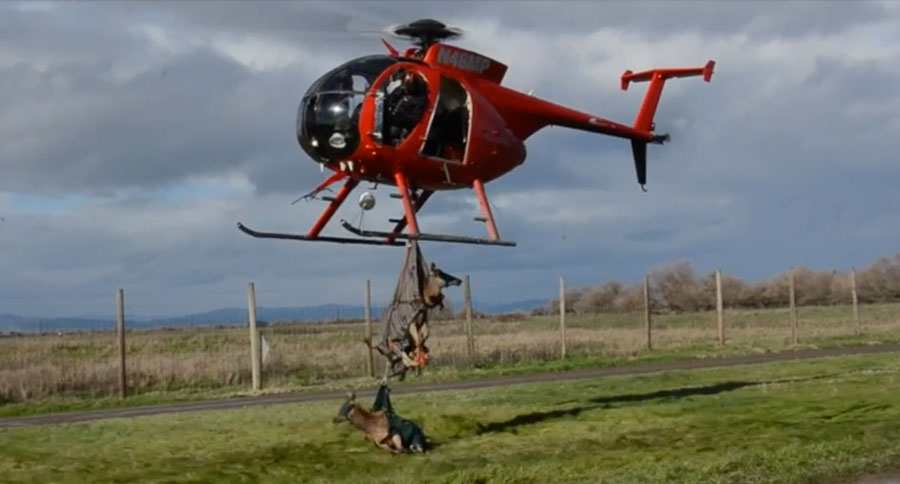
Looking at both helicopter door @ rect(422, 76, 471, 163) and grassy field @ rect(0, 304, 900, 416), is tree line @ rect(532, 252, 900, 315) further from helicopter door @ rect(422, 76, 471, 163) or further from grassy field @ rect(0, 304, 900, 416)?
helicopter door @ rect(422, 76, 471, 163)

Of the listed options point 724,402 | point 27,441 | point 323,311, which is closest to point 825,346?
point 724,402

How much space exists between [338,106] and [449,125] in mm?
1837

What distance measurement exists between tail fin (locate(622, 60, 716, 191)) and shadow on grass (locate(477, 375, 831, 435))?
3.60m

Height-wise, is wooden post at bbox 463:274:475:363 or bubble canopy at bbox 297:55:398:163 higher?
bubble canopy at bbox 297:55:398:163

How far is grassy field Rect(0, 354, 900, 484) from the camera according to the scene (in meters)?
12.4

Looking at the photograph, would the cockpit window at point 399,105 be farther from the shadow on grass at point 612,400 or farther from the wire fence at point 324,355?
the wire fence at point 324,355

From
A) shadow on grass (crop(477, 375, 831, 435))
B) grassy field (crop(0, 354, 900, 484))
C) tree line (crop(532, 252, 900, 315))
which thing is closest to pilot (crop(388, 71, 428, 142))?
grassy field (crop(0, 354, 900, 484))

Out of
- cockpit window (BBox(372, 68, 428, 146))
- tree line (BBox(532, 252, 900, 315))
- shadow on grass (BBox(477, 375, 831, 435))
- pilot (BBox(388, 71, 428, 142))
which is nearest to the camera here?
cockpit window (BBox(372, 68, 428, 146))

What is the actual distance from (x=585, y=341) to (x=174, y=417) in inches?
747

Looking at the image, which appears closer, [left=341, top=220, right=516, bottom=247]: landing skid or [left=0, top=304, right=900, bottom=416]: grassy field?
[left=341, top=220, right=516, bottom=247]: landing skid

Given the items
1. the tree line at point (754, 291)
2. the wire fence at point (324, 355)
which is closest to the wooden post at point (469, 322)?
the wire fence at point (324, 355)

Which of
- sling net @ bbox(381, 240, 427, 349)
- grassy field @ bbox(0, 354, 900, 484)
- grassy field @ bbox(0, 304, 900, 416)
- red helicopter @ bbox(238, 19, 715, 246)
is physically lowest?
grassy field @ bbox(0, 354, 900, 484)

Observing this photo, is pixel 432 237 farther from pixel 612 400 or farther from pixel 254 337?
pixel 254 337

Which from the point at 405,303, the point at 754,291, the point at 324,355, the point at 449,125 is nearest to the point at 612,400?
the point at 405,303
